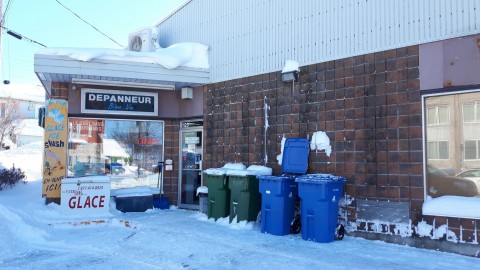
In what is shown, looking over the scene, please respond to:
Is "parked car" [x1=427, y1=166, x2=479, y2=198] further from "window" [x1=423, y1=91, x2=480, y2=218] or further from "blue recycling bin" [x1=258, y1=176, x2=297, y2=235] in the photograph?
"blue recycling bin" [x1=258, y1=176, x2=297, y2=235]

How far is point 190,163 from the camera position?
11.9 meters

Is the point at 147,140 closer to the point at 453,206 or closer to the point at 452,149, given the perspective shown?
the point at 452,149

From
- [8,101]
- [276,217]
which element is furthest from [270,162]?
[8,101]

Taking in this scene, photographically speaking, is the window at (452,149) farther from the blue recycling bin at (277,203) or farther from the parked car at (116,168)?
the parked car at (116,168)

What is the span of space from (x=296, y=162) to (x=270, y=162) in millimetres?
860

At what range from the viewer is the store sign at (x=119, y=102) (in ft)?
36.5

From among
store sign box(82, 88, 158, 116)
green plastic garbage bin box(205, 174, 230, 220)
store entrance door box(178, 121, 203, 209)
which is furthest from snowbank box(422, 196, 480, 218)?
store sign box(82, 88, 158, 116)

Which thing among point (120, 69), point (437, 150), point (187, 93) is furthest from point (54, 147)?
point (437, 150)

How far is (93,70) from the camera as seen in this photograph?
1012 centimetres

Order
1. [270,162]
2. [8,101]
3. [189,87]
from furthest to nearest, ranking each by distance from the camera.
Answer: [8,101], [189,87], [270,162]

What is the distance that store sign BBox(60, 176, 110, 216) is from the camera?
9.80m

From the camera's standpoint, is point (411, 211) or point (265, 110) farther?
point (265, 110)

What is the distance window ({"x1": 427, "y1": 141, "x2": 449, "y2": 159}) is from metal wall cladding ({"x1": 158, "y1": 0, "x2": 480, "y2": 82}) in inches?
69.3

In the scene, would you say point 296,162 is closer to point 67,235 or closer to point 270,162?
point 270,162
